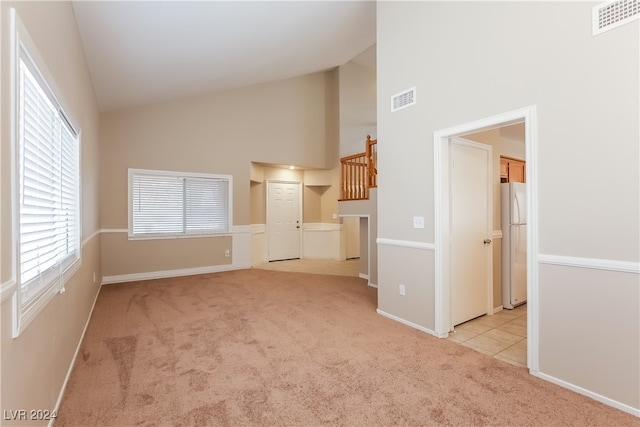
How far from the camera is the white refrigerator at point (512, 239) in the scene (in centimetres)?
383

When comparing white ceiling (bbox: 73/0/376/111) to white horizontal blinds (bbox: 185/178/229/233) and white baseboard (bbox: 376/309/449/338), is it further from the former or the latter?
white baseboard (bbox: 376/309/449/338)

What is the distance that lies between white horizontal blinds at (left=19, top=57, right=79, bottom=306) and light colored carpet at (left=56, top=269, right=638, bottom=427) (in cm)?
91

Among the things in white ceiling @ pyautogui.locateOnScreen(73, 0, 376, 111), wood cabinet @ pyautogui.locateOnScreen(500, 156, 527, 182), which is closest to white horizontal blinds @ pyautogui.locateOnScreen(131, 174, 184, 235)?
white ceiling @ pyautogui.locateOnScreen(73, 0, 376, 111)

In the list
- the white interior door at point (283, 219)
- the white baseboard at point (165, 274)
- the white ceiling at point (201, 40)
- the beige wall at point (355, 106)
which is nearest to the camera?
the white ceiling at point (201, 40)

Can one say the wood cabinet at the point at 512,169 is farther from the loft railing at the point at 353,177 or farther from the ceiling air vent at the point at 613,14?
the ceiling air vent at the point at 613,14

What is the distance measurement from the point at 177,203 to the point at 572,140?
19.3ft

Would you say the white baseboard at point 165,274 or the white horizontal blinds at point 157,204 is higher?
the white horizontal blinds at point 157,204

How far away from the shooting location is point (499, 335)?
3072 millimetres

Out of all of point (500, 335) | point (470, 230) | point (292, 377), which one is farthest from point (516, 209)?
point (292, 377)

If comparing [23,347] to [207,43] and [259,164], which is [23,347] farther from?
[259,164]

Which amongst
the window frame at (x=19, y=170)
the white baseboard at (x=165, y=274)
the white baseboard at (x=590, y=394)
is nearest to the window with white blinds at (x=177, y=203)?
the white baseboard at (x=165, y=274)

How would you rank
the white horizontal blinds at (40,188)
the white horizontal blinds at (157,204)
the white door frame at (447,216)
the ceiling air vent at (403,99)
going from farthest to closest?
1. the white horizontal blinds at (157,204)
2. the ceiling air vent at (403,99)
3. the white door frame at (447,216)
4. the white horizontal blinds at (40,188)

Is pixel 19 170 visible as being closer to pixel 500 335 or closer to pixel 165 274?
pixel 500 335

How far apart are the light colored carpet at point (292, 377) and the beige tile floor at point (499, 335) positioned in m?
Result: 0.17
